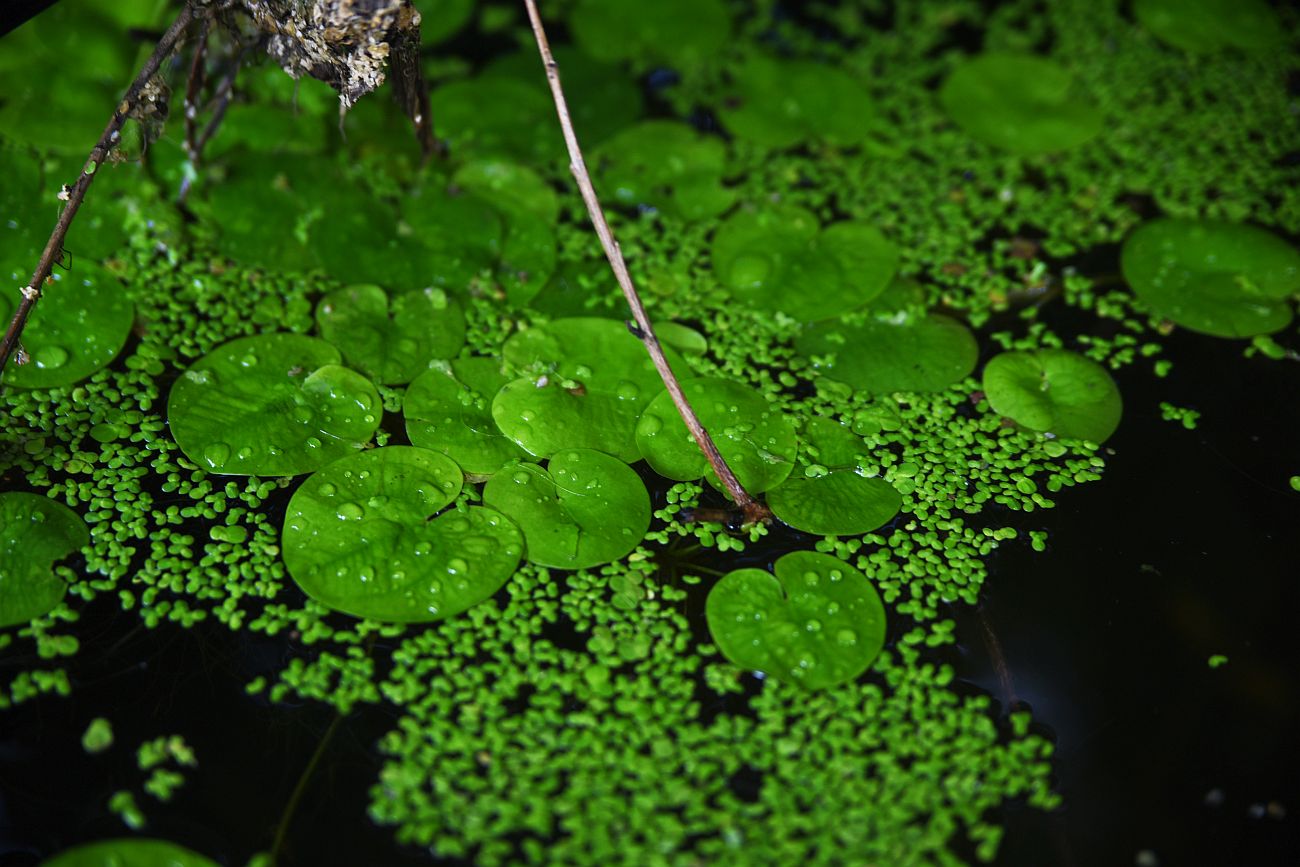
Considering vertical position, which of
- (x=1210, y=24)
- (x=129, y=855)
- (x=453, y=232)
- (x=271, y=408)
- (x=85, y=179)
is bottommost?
(x=129, y=855)

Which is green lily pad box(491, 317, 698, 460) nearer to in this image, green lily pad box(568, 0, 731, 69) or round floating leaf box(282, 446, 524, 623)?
round floating leaf box(282, 446, 524, 623)

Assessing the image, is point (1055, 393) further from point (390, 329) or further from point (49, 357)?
point (49, 357)

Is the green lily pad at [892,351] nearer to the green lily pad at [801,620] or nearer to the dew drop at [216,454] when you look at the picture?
the green lily pad at [801,620]

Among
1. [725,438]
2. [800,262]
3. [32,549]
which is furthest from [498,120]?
[32,549]

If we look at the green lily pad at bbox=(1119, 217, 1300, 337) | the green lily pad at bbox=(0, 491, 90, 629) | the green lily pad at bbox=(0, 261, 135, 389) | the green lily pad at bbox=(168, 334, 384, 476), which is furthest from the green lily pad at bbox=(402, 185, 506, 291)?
the green lily pad at bbox=(1119, 217, 1300, 337)

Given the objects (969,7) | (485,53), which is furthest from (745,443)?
(969,7)

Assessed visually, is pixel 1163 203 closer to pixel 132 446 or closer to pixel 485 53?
pixel 485 53

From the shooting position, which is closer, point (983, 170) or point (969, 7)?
point (983, 170)
